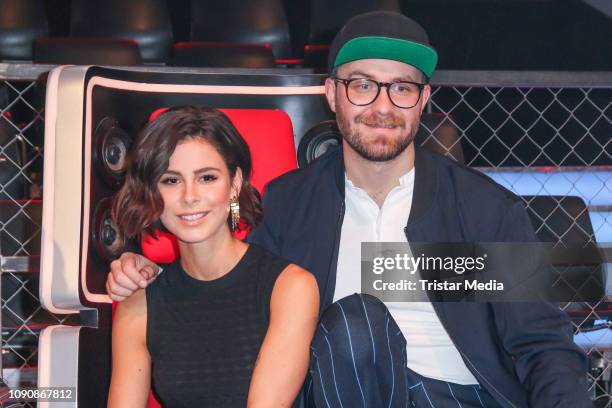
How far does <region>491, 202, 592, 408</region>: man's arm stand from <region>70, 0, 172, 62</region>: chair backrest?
3.72 m

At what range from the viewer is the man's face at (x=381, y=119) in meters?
1.87

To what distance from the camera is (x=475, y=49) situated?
Answer: 19.3 feet

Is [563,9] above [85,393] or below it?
above

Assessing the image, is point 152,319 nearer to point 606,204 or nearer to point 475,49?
point 606,204

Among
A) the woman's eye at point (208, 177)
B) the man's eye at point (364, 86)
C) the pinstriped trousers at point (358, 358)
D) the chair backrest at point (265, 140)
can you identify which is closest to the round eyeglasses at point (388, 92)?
the man's eye at point (364, 86)

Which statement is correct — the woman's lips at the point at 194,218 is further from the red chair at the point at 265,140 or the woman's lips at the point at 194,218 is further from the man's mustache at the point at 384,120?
the man's mustache at the point at 384,120

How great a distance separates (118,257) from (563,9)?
484cm

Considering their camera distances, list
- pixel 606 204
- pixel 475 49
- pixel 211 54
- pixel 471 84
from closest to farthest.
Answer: pixel 471 84 → pixel 606 204 → pixel 211 54 → pixel 475 49

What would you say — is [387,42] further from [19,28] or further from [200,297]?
[19,28]

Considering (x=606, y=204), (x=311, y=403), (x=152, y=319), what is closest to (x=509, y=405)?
(x=311, y=403)

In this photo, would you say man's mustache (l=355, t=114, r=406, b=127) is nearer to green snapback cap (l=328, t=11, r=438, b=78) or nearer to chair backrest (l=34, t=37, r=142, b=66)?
green snapback cap (l=328, t=11, r=438, b=78)

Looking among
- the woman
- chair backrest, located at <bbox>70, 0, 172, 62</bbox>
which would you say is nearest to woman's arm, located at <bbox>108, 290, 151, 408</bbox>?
the woman

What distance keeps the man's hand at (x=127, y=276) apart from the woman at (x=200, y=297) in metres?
0.05

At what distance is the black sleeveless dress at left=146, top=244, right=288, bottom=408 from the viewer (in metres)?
1.72
